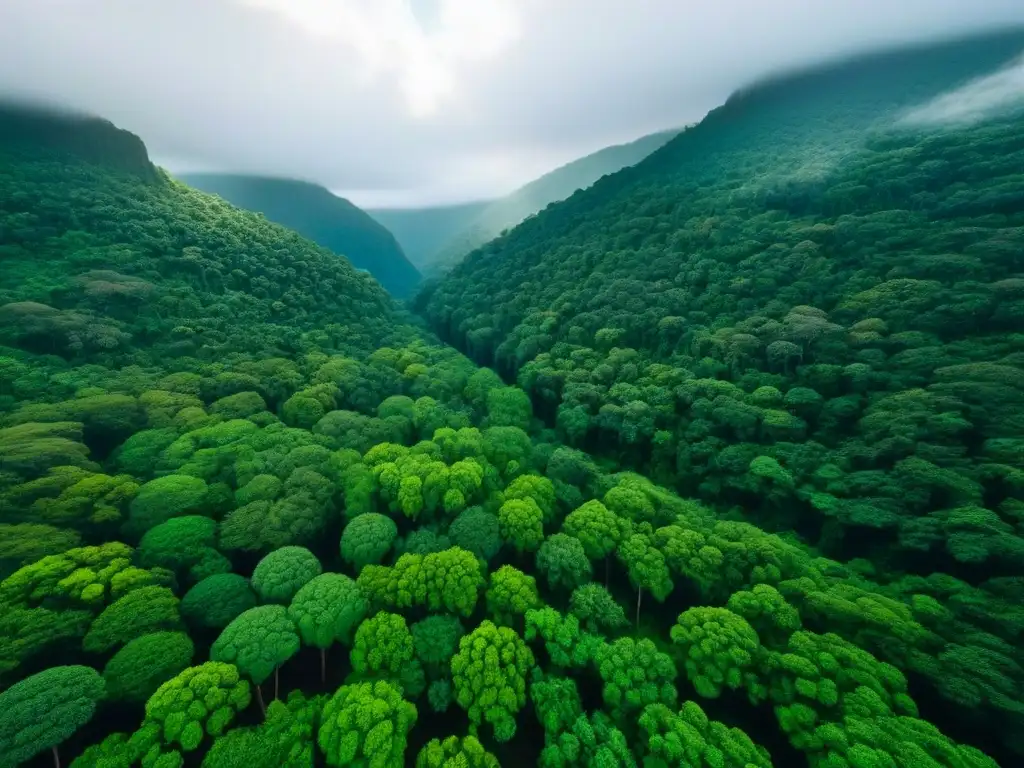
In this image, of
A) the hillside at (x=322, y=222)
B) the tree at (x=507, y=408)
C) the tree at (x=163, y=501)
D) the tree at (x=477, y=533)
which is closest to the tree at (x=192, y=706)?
the tree at (x=163, y=501)

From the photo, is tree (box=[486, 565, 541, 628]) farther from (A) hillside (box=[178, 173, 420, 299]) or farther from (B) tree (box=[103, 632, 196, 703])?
(A) hillside (box=[178, 173, 420, 299])

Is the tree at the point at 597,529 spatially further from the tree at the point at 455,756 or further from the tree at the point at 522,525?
the tree at the point at 455,756

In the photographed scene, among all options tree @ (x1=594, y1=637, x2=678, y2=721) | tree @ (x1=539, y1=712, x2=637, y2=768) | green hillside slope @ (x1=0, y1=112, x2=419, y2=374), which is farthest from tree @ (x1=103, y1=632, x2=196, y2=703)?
green hillside slope @ (x1=0, y1=112, x2=419, y2=374)

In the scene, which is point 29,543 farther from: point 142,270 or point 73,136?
point 73,136

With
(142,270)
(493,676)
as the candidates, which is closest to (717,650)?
(493,676)

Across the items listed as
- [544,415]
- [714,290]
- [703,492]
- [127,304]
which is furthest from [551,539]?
[127,304]

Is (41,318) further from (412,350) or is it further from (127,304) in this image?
(412,350)
